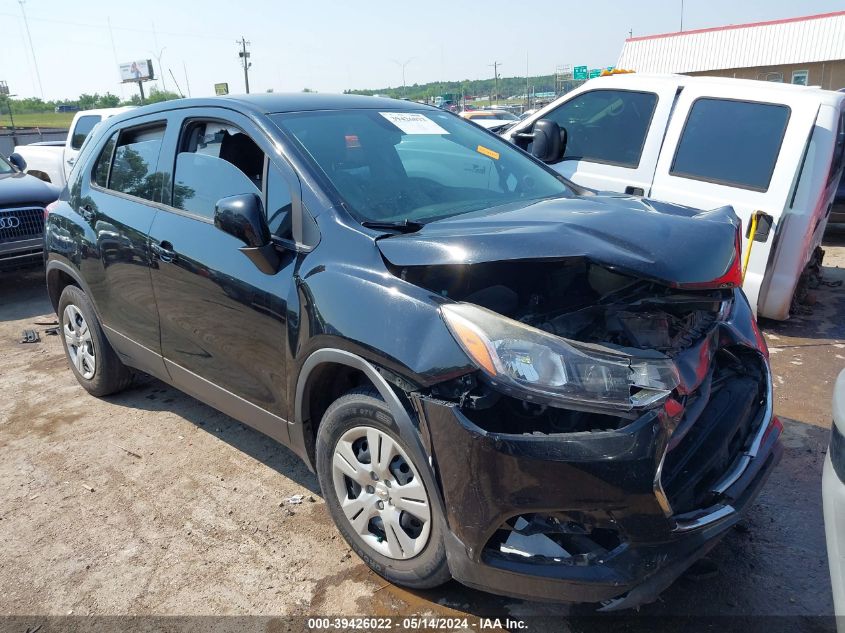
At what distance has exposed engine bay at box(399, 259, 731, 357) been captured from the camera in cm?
230

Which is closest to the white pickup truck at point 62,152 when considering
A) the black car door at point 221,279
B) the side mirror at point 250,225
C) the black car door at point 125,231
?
the black car door at point 125,231

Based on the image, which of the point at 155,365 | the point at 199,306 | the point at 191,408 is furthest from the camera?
the point at 191,408

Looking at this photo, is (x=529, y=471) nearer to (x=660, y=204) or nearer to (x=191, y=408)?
(x=660, y=204)

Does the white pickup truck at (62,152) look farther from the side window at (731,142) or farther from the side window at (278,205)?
the side window at (278,205)

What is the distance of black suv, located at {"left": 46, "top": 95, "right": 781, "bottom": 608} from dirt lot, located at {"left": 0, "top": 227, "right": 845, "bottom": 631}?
0.36 meters

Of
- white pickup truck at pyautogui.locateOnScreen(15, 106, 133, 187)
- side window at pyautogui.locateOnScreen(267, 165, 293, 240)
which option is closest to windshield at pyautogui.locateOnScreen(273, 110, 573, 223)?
side window at pyautogui.locateOnScreen(267, 165, 293, 240)

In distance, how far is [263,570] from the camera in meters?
2.81

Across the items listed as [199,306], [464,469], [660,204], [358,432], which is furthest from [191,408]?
[660,204]

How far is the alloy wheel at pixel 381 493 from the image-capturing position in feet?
7.85

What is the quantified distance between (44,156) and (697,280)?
13.5 meters

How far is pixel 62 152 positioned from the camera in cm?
1229

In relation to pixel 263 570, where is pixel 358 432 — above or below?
above

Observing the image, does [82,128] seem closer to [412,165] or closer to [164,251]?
[164,251]

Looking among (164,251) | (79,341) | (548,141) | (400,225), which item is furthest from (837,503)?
(79,341)
